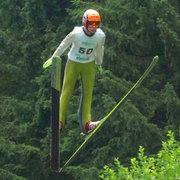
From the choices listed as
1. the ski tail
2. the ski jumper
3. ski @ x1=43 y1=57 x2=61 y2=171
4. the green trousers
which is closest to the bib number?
the ski jumper

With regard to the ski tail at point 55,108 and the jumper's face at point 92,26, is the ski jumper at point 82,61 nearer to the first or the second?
the jumper's face at point 92,26

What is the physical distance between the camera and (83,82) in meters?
9.01

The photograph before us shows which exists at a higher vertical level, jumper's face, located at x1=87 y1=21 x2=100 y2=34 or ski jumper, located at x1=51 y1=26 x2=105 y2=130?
jumper's face, located at x1=87 y1=21 x2=100 y2=34

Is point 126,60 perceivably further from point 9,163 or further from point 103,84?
point 9,163

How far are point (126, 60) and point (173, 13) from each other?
1545 millimetres

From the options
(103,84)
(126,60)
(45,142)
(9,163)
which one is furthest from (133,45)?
(9,163)

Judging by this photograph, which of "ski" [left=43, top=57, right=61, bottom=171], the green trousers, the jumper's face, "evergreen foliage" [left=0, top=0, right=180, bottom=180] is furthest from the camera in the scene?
"evergreen foliage" [left=0, top=0, right=180, bottom=180]

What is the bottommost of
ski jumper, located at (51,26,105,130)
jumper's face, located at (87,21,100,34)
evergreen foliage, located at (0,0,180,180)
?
evergreen foliage, located at (0,0,180,180)

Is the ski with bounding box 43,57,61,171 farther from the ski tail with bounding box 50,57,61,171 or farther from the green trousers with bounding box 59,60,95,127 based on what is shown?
the green trousers with bounding box 59,60,95,127

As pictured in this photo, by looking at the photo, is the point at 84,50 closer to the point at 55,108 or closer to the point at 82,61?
the point at 82,61

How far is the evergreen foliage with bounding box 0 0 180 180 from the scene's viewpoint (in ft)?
53.2

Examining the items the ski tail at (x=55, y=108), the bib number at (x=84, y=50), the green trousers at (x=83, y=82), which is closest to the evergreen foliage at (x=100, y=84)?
the green trousers at (x=83, y=82)

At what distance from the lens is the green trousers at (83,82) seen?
885cm

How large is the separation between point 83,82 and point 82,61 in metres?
0.33
